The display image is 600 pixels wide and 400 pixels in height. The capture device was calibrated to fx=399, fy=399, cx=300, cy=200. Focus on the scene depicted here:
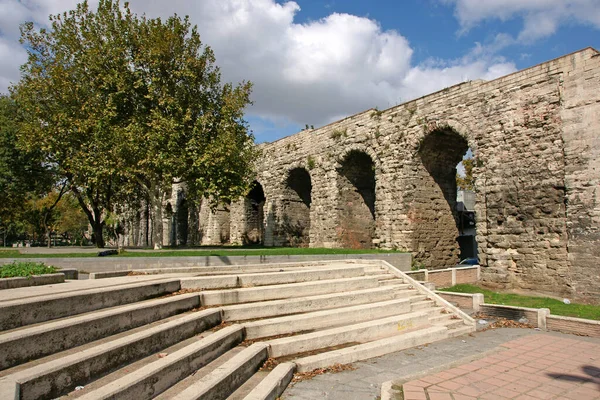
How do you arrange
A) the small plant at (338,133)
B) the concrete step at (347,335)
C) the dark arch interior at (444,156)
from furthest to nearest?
the small plant at (338,133) → the dark arch interior at (444,156) → the concrete step at (347,335)

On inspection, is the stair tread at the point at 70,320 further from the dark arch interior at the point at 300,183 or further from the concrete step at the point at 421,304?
the dark arch interior at the point at 300,183

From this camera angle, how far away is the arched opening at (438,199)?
16281mm

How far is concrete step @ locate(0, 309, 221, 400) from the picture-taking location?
280cm

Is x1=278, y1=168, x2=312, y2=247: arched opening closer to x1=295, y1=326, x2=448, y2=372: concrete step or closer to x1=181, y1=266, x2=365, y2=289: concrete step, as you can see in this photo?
x1=181, y1=266, x2=365, y2=289: concrete step

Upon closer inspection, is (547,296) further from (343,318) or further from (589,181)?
(343,318)

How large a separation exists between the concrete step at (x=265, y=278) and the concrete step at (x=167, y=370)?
4.19ft

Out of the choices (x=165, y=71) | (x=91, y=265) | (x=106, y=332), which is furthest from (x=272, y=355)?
(x=165, y=71)

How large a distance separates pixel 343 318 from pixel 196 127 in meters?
12.0

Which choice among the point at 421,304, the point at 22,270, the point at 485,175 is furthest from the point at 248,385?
the point at 485,175

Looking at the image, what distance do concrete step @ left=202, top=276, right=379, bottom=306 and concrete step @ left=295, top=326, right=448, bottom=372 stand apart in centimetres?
149

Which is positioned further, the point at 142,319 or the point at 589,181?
the point at 589,181

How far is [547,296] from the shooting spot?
11.9 metres

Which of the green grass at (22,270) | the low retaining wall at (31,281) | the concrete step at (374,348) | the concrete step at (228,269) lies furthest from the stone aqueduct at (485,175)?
the green grass at (22,270)

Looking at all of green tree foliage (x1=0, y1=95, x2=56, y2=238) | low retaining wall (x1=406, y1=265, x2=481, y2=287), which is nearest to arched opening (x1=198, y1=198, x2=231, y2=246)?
green tree foliage (x1=0, y1=95, x2=56, y2=238)
